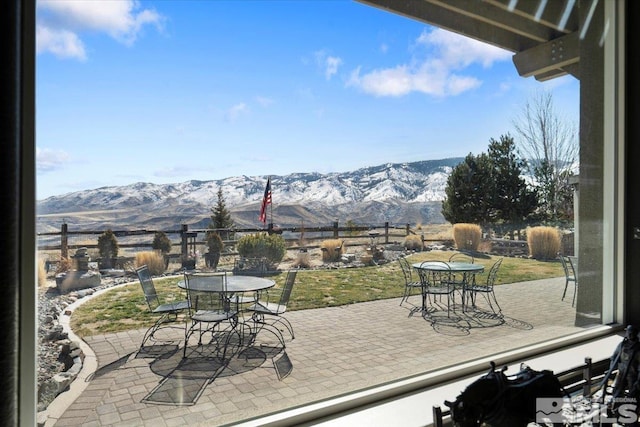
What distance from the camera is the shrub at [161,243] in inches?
74.1

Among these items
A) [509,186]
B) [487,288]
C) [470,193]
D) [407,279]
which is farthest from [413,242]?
[509,186]

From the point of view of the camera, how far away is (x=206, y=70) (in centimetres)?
204

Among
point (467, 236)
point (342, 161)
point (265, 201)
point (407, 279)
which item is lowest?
point (407, 279)

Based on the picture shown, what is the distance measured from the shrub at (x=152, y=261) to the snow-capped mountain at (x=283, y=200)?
13 centimetres

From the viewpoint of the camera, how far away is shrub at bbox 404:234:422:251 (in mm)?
2692

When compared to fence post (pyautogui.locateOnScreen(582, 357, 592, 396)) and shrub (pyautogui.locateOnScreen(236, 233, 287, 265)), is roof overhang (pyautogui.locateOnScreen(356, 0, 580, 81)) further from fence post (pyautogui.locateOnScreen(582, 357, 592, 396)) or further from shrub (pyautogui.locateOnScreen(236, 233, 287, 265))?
fence post (pyautogui.locateOnScreen(582, 357, 592, 396))

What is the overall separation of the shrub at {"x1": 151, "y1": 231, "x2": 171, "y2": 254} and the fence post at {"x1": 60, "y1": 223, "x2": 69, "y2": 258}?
0.34 meters

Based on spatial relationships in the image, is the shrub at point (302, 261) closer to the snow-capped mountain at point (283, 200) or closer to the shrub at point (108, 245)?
the snow-capped mountain at point (283, 200)

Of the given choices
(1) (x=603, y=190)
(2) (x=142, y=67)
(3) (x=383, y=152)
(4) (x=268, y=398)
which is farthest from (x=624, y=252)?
(2) (x=142, y=67)

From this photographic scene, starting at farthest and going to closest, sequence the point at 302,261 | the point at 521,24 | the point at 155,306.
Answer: the point at 521,24, the point at 302,261, the point at 155,306

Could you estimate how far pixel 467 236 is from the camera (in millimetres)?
2895

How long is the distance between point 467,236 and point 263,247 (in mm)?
1521

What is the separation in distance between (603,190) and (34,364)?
390 centimetres
